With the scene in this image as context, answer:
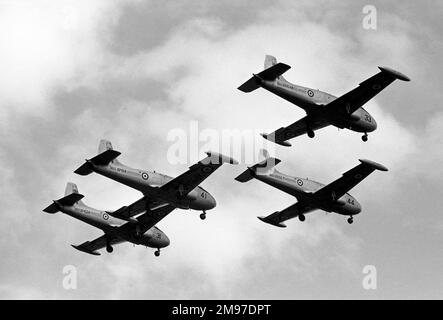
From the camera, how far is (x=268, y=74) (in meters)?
67.5

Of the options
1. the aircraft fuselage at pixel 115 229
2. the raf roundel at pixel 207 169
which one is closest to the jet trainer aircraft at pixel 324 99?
the raf roundel at pixel 207 169

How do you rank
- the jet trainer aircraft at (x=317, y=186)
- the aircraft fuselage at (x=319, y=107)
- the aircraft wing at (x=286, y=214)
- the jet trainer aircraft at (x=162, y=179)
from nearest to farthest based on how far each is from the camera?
the jet trainer aircraft at (x=162, y=179) → the aircraft fuselage at (x=319, y=107) → the jet trainer aircraft at (x=317, y=186) → the aircraft wing at (x=286, y=214)

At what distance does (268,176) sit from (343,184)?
19.9 feet

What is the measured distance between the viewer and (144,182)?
2746 inches

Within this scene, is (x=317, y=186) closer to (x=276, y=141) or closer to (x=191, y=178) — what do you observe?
(x=276, y=141)

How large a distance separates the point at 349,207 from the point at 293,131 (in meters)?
7.48

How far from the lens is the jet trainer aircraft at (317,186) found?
71312 millimetres

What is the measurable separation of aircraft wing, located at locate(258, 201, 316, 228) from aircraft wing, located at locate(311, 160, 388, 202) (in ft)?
8.27

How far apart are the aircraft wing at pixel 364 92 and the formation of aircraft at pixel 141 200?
10407 millimetres

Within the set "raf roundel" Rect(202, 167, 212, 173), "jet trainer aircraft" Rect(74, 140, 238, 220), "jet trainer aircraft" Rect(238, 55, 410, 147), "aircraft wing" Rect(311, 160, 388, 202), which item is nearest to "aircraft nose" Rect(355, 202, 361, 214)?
"aircraft wing" Rect(311, 160, 388, 202)

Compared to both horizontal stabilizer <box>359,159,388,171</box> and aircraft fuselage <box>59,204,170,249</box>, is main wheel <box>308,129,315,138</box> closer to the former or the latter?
horizontal stabilizer <box>359,159,388,171</box>

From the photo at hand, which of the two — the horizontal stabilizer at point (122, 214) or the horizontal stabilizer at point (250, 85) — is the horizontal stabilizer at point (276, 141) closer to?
the horizontal stabilizer at point (250, 85)

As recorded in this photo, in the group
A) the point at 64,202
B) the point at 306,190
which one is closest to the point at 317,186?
the point at 306,190
